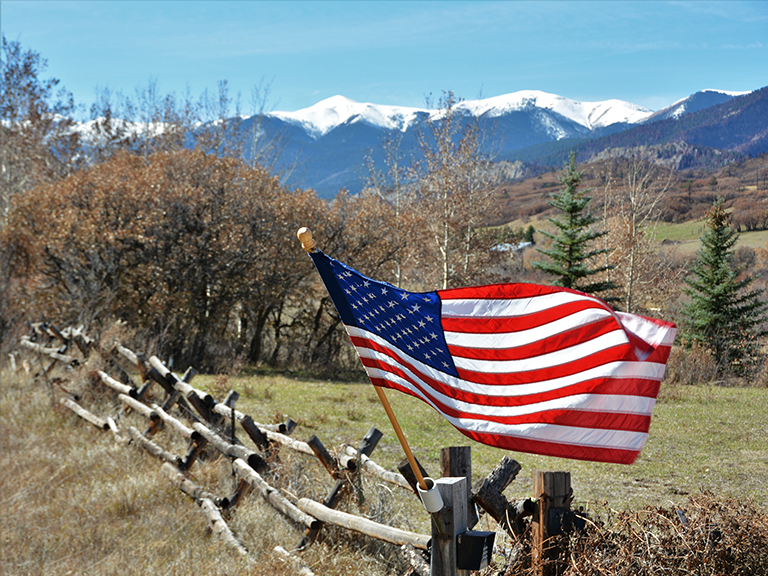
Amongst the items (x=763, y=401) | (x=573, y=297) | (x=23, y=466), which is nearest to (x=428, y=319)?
(x=573, y=297)

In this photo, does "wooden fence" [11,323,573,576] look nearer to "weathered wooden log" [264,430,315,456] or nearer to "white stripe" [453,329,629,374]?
"weathered wooden log" [264,430,315,456]

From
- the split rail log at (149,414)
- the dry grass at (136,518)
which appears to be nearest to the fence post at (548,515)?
the dry grass at (136,518)

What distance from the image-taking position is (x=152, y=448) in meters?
9.74

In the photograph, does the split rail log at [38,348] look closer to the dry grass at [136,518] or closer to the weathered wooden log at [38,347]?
the weathered wooden log at [38,347]

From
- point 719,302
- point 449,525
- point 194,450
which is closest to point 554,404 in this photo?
point 449,525

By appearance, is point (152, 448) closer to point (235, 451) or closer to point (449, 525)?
point (235, 451)

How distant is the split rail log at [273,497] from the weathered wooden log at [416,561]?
5.44 feet

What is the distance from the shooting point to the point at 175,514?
8.02 meters

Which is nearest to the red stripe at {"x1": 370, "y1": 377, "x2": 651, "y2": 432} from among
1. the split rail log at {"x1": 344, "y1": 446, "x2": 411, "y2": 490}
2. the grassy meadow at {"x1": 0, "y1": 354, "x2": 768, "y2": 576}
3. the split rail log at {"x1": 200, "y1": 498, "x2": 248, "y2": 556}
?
the grassy meadow at {"x1": 0, "y1": 354, "x2": 768, "y2": 576}

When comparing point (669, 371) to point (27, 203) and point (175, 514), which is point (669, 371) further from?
point (27, 203)

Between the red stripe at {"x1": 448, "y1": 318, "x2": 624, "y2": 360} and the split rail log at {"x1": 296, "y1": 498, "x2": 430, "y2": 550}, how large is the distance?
193 centimetres

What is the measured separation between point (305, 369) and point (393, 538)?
62.5 ft

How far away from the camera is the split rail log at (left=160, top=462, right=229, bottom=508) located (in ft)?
25.7

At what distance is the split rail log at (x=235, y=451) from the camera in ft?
25.0
